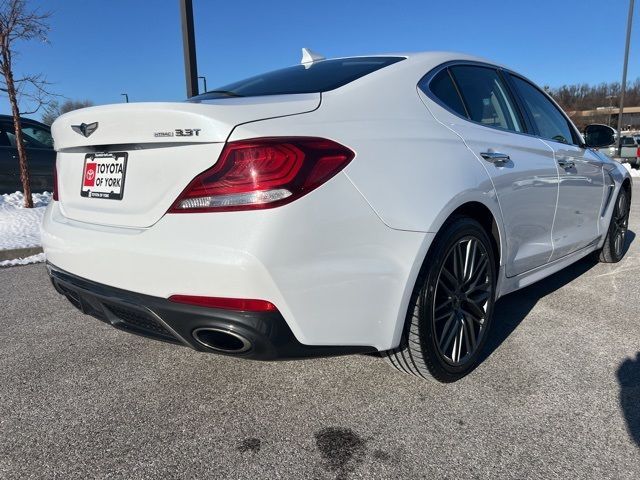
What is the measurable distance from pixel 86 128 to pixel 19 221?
525 cm

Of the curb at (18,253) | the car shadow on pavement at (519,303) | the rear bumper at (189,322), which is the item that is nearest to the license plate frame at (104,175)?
the rear bumper at (189,322)

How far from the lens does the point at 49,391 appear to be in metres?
2.34

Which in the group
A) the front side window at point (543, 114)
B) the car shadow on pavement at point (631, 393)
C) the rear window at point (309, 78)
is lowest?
the car shadow on pavement at point (631, 393)

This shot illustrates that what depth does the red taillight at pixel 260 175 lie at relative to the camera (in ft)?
5.25

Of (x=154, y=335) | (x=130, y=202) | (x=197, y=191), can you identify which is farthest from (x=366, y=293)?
(x=130, y=202)

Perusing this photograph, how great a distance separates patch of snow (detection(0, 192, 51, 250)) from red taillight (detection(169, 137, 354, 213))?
14.1ft

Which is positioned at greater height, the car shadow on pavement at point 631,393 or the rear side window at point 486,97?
the rear side window at point 486,97

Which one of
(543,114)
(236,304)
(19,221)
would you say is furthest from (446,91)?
(19,221)

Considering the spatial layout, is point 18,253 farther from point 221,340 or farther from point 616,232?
point 616,232

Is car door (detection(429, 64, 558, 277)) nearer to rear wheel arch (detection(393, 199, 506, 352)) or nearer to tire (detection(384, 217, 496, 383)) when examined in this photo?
rear wheel arch (detection(393, 199, 506, 352))

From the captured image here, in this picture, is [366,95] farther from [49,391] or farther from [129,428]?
[49,391]

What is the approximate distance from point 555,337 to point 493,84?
60.1 inches

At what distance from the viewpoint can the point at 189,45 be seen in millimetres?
5980

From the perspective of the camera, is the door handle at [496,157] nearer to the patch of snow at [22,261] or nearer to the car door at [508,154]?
the car door at [508,154]
